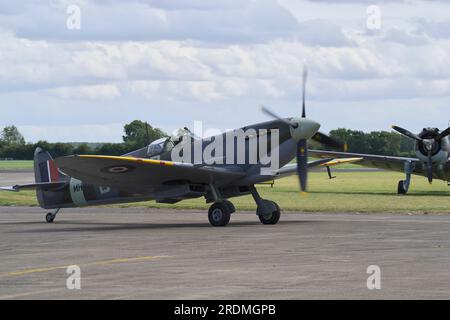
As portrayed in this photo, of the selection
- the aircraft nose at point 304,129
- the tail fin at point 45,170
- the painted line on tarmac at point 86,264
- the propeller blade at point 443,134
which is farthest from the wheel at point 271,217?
the propeller blade at point 443,134

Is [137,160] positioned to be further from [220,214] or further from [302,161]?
[302,161]

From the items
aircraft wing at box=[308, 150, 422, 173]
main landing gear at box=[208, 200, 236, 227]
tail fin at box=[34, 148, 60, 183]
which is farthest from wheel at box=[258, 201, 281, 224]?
aircraft wing at box=[308, 150, 422, 173]

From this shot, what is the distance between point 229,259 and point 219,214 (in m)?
8.21

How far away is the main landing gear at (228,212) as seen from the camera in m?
23.5

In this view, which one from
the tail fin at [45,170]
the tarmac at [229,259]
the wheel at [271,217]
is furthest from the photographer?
the tail fin at [45,170]

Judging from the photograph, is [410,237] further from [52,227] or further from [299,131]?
[52,227]

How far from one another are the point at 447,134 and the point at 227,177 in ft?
82.1

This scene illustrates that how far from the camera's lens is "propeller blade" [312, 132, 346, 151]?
25891 millimetres

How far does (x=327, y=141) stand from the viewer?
2606cm

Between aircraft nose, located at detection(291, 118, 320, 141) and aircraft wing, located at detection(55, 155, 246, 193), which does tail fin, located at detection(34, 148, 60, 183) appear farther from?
aircraft nose, located at detection(291, 118, 320, 141)

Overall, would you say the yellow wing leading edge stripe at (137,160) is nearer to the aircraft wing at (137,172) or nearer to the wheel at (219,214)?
the aircraft wing at (137,172)

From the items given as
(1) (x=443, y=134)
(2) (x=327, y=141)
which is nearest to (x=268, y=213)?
(2) (x=327, y=141)
